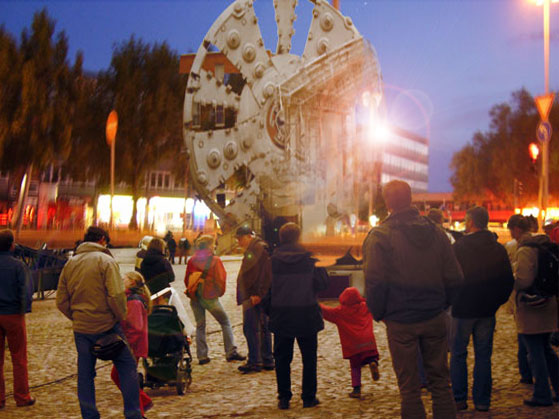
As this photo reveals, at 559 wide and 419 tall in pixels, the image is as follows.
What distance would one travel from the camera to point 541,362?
5.53 metres

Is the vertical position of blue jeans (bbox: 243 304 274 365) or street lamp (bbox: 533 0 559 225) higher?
street lamp (bbox: 533 0 559 225)

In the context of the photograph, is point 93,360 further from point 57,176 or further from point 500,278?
point 57,176

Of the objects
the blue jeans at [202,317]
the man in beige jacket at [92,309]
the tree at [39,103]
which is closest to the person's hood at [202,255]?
the blue jeans at [202,317]

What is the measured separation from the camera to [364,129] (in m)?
30.0

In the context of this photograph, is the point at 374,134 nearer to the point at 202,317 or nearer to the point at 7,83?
the point at 7,83

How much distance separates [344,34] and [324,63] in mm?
2825

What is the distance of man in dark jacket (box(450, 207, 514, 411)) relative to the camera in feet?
17.8

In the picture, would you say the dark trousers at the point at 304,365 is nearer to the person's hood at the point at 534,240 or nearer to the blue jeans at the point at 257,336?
the blue jeans at the point at 257,336

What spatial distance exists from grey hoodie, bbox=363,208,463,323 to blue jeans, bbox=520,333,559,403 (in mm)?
1691

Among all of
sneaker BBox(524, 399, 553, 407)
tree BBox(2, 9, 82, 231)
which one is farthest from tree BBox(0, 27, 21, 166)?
sneaker BBox(524, 399, 553, 407)

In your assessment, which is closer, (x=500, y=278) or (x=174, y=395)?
(x=500, y=278)

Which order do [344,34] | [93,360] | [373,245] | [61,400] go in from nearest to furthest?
[373,245], [93,360], [61,400], [344,34]

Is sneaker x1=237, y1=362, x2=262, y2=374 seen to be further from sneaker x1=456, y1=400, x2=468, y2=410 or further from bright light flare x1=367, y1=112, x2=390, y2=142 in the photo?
bright light flare x1=367, y1=112, x2=390, y2=142

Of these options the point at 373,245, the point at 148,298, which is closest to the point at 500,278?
the point at 373,245
